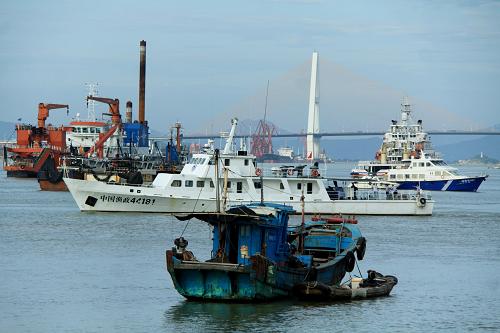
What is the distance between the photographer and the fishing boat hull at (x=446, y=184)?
96125 millimetres

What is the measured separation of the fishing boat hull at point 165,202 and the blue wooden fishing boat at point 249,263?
76.0ft

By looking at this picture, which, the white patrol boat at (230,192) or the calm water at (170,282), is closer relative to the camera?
the calm water at (170,282)

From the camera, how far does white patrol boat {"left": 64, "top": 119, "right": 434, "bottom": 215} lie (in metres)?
53.8

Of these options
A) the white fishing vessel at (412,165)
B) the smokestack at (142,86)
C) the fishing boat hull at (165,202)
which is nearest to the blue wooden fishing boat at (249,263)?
the fishing boat hull at (165,202)

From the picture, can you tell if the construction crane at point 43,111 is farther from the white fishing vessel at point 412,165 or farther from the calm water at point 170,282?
the calm water at point 170,282

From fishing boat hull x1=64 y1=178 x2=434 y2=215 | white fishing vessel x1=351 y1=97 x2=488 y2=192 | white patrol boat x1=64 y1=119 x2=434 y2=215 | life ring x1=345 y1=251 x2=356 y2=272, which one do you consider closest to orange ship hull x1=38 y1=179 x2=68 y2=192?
white fishing vessel x1=351 y1=97 x2=488 y2=192

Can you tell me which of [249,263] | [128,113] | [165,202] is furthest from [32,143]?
[249,263]

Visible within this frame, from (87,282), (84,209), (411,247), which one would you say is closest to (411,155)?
(84,209)

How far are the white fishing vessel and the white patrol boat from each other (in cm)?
3418

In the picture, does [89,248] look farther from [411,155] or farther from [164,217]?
[411,155]

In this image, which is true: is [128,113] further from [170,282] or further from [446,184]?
[170,282]

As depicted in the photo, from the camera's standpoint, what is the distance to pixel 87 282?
32812 mm

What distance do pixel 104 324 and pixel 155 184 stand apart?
29.4 metres

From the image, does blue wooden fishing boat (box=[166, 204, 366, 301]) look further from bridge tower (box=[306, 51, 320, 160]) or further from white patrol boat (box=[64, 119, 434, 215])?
bridge tower (box=[306, 51, 320, 160])
